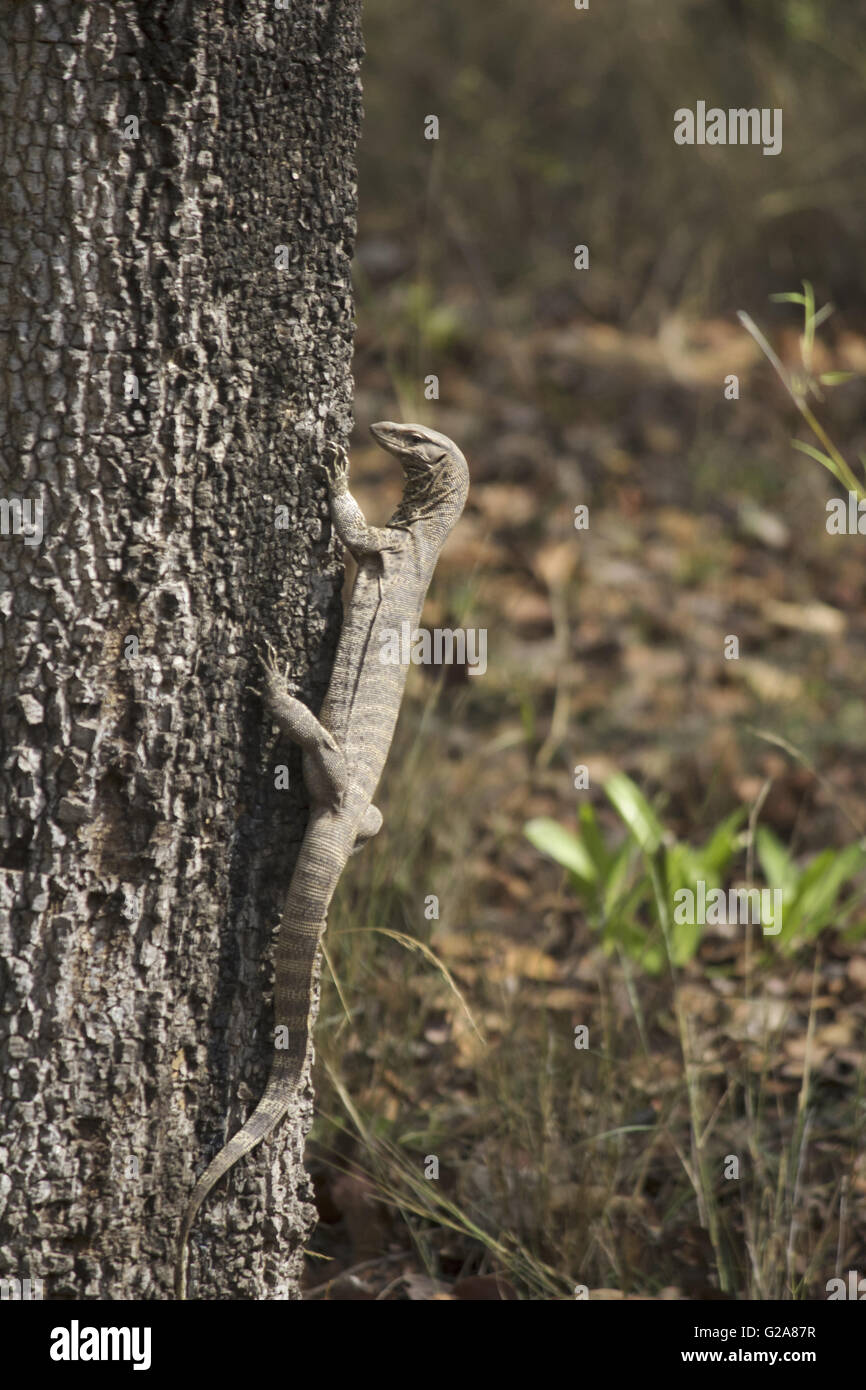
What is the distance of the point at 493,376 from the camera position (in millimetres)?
8086

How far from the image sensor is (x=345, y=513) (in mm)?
2762

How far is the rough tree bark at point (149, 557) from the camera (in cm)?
229

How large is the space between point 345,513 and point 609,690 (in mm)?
3564

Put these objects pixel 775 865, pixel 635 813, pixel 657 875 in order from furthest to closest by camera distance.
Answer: pixel 775 865, pixel 635 813, pixel 657 875

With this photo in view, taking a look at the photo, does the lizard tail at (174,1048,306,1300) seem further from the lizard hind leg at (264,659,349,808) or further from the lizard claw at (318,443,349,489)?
the lizard claw at (318,443,349,489)

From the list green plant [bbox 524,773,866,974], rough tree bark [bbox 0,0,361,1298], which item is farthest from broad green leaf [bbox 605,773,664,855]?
rough tree bark [bbox 0,0,361,1298]

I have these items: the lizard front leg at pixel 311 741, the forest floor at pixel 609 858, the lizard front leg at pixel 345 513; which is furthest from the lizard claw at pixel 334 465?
the forest floor at pixel 609 858

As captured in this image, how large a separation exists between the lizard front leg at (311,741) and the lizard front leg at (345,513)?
1.22 ft

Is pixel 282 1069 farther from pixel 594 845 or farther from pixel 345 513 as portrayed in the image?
pixel 594 845

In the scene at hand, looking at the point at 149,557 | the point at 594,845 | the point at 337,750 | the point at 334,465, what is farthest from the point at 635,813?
the point at 149,557

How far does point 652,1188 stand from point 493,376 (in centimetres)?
575

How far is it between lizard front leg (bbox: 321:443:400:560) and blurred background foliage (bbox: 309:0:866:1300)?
0.93 meters

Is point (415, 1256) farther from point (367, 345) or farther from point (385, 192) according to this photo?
point (385, 192)

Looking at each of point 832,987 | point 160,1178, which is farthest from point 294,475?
point 832,987
